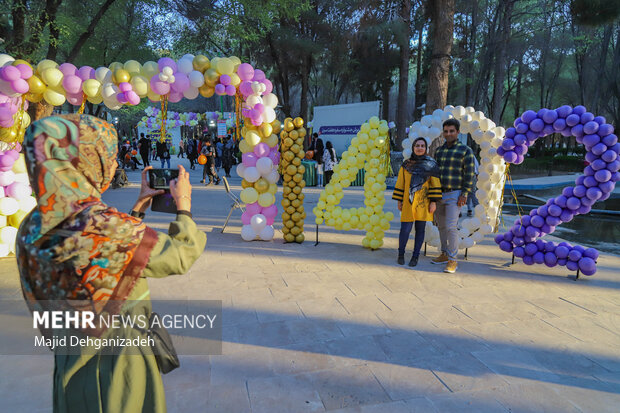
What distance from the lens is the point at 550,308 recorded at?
403 centimetres

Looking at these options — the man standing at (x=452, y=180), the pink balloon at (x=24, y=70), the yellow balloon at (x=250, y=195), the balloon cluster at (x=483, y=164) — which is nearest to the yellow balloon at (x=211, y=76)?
the yellow balloon at (x=250, y=195)

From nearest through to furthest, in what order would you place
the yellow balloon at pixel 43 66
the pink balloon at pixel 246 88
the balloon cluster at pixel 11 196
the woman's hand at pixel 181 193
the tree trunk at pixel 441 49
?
the woman's hand at pixel 181 193 → the balloon cluster at pixel 11 196 → the yellow balloon at pixel 43 66 → the pink balloon at pixel 246 88 → the tree trunk at pixel 441 49

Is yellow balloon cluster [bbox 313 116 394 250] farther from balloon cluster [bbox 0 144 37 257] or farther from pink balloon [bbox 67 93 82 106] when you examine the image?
balloon cluster [bbox 0 144 37 257]

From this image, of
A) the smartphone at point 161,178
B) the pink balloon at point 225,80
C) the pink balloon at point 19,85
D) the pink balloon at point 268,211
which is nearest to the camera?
the smartphone at point 161,178

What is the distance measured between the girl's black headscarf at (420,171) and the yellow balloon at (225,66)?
306cm

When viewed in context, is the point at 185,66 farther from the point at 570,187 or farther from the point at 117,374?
the point at 570,187

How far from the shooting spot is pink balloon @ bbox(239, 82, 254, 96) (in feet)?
19.8

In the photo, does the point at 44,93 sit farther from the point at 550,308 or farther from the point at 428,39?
the point at 428,39

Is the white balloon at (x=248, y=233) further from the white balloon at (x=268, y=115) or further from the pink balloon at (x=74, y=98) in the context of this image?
the pink balloon at (x=74, y=98)

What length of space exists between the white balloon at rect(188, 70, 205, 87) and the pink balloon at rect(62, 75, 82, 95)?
1512mm

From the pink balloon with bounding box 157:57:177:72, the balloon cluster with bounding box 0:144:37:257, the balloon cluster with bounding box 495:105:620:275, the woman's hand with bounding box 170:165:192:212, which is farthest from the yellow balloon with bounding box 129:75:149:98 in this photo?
the balloon cluster with bounding box 495:105:620:275

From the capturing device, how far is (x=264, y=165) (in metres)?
6.37

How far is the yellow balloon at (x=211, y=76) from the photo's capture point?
19.3 feet

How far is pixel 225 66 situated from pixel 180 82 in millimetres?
709
